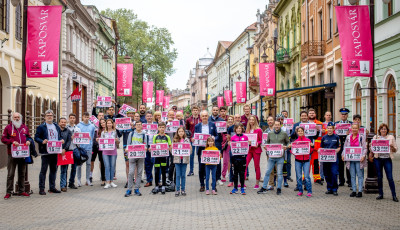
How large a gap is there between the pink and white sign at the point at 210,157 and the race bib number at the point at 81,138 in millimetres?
3131

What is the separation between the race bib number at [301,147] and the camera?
11195 mm

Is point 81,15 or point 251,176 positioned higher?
point 81,15

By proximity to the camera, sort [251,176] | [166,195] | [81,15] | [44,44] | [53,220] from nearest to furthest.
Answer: [53,220], [166,195], [44,44], [251,176], [81,15]

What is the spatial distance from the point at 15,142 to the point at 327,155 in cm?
693

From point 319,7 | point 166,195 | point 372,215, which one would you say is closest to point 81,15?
point 319,7

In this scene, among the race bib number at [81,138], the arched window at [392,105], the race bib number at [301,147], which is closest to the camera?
the race bib number at [301,147]

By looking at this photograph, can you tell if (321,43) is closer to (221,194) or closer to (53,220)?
(221,194)

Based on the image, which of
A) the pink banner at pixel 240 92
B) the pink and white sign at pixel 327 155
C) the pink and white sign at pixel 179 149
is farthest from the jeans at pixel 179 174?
the pink banner at pixel 240 92

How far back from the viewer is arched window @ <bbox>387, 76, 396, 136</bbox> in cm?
1989

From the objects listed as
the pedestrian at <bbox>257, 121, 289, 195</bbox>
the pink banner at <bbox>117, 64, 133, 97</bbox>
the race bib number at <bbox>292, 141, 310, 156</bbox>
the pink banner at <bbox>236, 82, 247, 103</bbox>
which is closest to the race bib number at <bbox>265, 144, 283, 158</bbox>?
the pedestrian at <bbox>257, 121, 289, 195</bbox>

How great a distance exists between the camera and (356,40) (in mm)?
12500

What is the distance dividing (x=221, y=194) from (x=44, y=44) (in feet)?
18.5

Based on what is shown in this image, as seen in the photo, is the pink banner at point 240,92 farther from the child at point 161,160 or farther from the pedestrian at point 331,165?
the child at point 161,160

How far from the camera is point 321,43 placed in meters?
30.8
